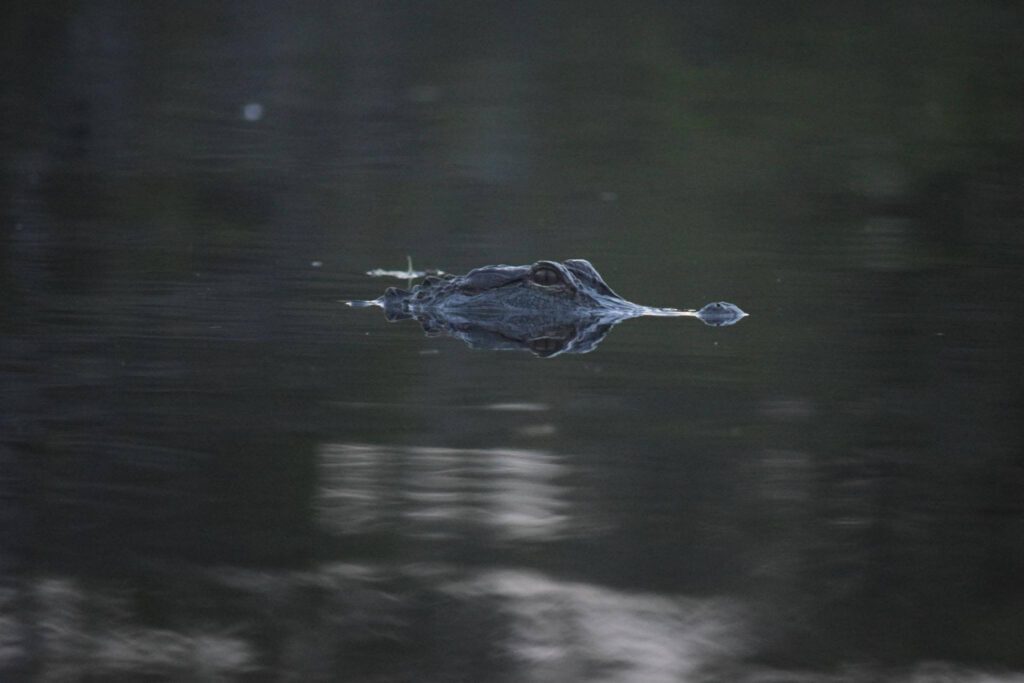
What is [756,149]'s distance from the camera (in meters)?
20.8

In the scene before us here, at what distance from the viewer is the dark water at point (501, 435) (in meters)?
4.13

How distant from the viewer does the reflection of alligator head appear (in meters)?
8.58

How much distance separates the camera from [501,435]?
20.2 feet

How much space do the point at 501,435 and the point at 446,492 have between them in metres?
0.82

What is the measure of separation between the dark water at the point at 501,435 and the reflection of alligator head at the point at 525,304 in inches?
10.7

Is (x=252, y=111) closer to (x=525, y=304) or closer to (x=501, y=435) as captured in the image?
(x=525, y=304)

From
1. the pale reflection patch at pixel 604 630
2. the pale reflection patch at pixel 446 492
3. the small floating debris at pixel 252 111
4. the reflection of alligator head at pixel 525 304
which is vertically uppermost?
the small floating debris at pixel 252 111

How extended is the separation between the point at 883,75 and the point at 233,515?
88.4 feet

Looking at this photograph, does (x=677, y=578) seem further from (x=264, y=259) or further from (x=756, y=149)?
(x=756, y=149)

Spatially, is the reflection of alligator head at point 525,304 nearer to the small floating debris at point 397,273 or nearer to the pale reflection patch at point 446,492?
the small floating debris at point 397,273

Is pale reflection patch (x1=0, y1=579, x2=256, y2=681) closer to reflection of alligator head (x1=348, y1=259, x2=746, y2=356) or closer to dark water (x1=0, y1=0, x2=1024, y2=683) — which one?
dark water (x1=0, y1=0, x2=1024, y2=683)

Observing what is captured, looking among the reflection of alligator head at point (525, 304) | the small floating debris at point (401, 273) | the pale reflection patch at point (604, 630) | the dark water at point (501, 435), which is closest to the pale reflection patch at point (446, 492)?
the dark water at point (501, 435)

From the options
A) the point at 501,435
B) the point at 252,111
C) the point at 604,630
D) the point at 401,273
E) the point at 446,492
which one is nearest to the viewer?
the point at 604,630

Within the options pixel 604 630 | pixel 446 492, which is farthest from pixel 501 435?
pixel 604 630
